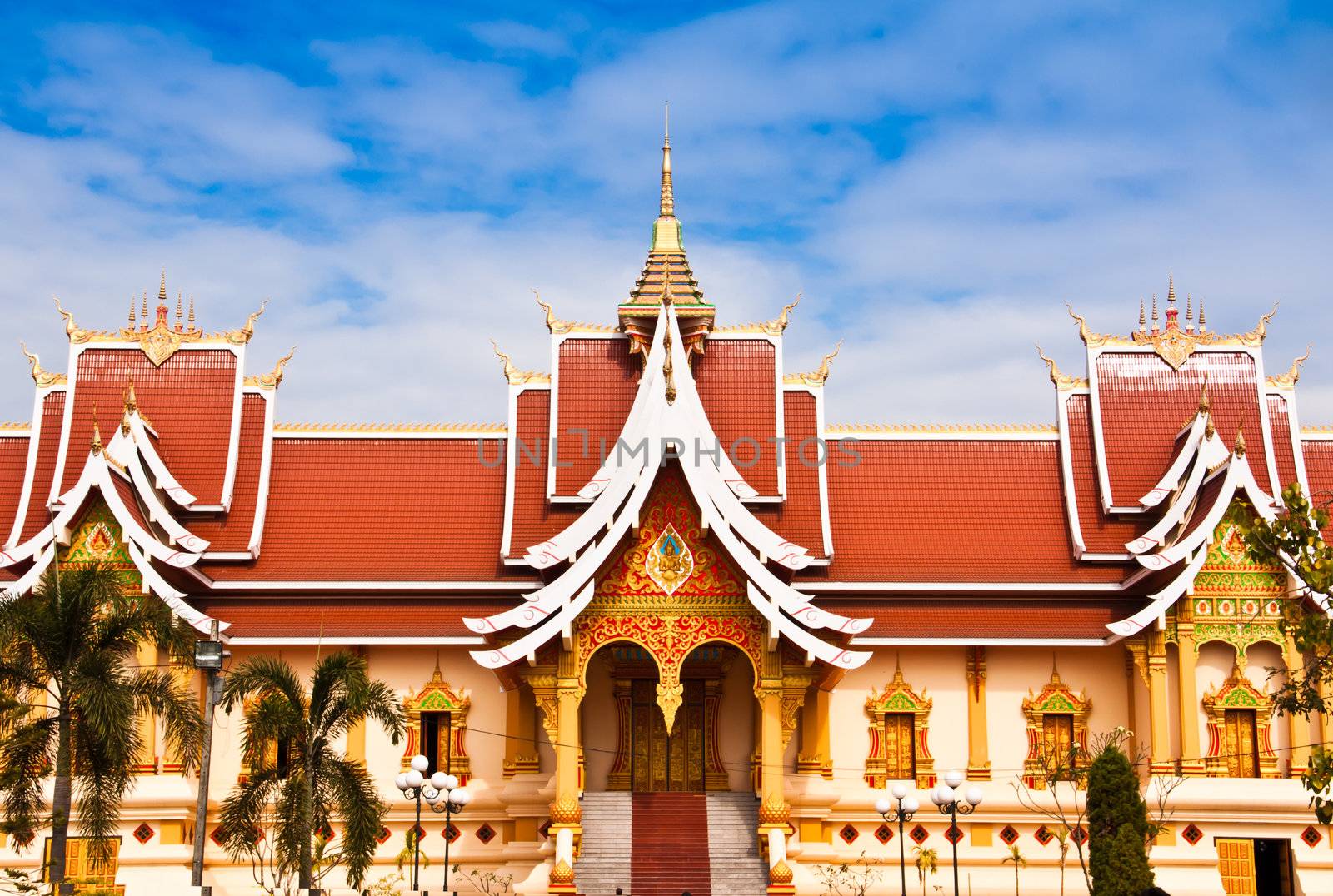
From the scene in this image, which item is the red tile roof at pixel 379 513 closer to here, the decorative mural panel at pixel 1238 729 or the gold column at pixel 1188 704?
the gold column at pixel 1188 704

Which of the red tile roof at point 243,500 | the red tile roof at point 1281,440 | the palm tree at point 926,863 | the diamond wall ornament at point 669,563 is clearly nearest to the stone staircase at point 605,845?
the diamond wall ornament at point 669,563

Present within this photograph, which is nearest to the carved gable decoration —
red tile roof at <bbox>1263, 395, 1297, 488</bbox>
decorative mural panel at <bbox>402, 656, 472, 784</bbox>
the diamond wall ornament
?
the diamond wall ornament

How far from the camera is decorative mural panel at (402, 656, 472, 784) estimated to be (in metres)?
25.2

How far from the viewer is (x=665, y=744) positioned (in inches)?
1000

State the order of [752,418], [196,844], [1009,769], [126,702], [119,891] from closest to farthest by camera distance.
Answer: [126,702] → [196,844] → [119,891] → [1009,769] → [752,418]

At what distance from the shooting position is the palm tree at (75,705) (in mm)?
18406

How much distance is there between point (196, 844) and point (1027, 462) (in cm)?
1390

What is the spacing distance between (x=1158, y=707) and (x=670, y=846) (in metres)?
7.23

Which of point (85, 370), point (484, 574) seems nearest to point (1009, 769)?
point (484, 574)

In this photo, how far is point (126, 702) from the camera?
1848 centimetres

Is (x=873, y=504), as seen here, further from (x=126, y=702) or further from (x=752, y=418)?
(x=126, y=702)

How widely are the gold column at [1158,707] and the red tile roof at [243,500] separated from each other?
13.4m

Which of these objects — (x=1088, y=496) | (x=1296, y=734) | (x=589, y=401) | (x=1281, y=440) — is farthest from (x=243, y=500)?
(x=1281, y=440)

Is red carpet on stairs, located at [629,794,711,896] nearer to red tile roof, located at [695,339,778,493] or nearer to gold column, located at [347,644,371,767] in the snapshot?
gold column, located at [347,644,371,767]
